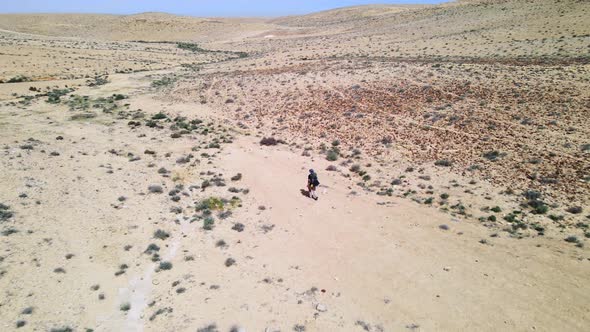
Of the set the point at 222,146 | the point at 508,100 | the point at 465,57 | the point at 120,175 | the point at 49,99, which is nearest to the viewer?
the point at 120,175

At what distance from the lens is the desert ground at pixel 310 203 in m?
11.4

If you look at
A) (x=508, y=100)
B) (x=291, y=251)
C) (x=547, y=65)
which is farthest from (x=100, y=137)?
(x=547, y=65)

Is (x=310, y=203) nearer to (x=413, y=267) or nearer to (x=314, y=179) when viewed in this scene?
(x=314, y=179)

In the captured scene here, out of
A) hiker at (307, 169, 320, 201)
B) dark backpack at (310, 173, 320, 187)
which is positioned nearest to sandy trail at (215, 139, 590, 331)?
→ hiker at (307, 169, 320, 201)

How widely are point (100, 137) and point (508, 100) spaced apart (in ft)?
93.7

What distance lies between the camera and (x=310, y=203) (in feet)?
60.4

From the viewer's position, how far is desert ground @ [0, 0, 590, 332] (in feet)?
37.5

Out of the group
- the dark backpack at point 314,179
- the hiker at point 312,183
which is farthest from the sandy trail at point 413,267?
the dark backpack at point 314,179

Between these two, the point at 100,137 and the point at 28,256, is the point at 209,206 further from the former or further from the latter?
the point at 100,137

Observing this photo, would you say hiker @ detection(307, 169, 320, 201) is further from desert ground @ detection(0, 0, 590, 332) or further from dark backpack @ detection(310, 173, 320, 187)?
desert ground @ detection(0, 0, 590, 332)

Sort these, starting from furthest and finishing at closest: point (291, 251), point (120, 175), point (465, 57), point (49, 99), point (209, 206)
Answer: point (465, 57)
point (49, 99)
point (120, 175)
point (209, 206)
point (291, 251)

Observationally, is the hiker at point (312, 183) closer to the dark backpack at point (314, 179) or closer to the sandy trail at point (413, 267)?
the dark backpack at point (314, 179)

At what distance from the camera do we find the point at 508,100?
27.8m

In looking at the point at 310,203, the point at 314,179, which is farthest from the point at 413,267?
the point at 314,179
